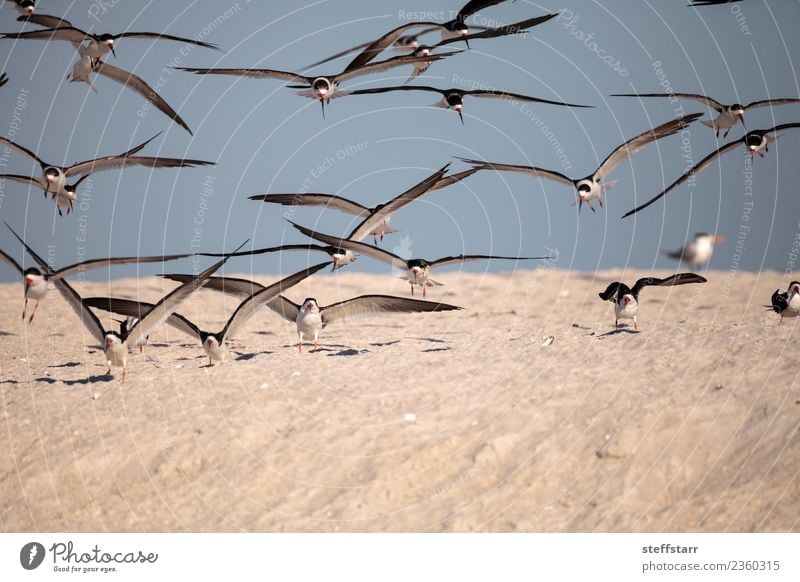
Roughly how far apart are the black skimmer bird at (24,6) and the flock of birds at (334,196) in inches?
0.9

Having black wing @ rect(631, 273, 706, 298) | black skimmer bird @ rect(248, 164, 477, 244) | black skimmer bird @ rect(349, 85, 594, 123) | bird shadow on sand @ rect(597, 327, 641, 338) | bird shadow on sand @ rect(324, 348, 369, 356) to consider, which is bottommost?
bird shadow on sand @ rect(324, 348, 369, 356)

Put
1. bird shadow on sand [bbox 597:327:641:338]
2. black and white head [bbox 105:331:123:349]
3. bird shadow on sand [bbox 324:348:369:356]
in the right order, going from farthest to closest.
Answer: bird shadow on sand [bbox 324:348:369:356], bird shadow on sand [bbox 597:327:641:338], black and white head [bbox 105:331:123:349]

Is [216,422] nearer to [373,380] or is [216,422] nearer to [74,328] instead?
[373,380]

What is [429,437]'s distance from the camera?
12875mm

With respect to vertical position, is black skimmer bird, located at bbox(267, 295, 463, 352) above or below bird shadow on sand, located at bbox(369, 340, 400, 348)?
above

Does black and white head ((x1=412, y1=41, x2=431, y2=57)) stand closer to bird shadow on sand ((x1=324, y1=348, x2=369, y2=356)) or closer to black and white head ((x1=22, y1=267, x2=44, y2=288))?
bird shadow on sand ((x1=324, y1=348, x2=369, y2=356))

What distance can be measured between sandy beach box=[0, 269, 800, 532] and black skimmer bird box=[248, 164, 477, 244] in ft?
6.77

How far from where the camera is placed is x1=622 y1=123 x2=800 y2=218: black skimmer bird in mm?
16298

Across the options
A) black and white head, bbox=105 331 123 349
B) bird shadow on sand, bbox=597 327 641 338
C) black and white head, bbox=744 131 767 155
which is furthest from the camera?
black and white head, bbox=744 131 767 155

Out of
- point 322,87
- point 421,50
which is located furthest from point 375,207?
point 421,50

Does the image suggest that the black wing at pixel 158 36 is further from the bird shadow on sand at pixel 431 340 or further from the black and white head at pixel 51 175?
the bird shadow on sand at pixel 431 340

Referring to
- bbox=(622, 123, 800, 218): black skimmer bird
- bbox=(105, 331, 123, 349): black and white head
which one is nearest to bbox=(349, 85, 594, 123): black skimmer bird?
bbox=(622, 123, 800, 218): black skimmer bird

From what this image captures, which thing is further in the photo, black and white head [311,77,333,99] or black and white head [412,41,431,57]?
black and white head [412,41,431,57]

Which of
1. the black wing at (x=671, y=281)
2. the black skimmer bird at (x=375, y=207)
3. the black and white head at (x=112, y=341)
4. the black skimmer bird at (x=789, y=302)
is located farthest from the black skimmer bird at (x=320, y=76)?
the black skimmer bird at (x=789, y=302)
